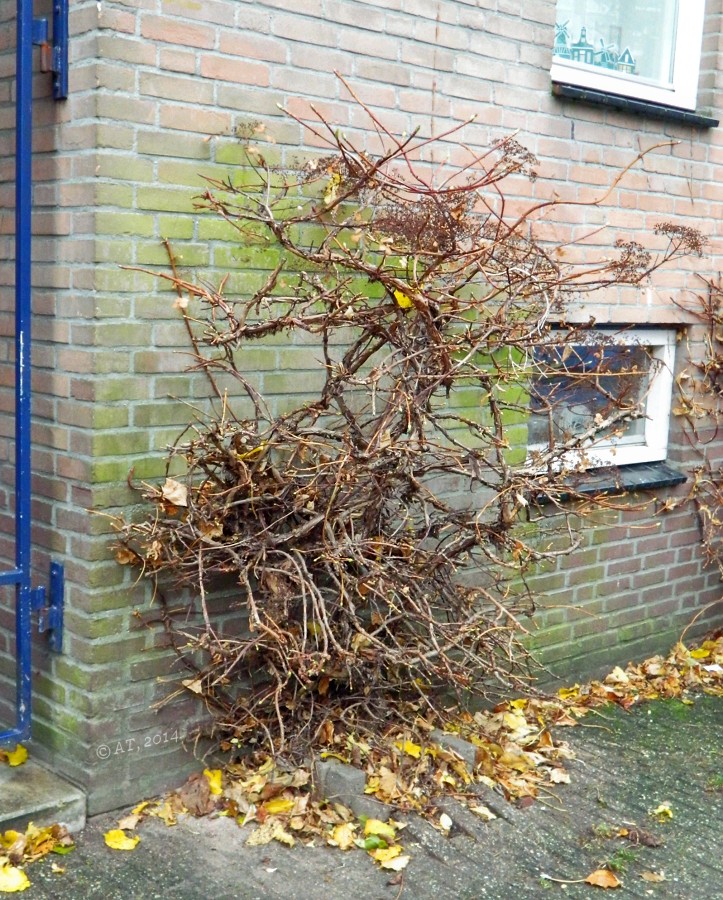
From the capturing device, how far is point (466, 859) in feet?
11.5

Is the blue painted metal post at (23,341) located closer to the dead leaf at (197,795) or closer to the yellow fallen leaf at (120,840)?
the yellow fallen leaf at (120,840)

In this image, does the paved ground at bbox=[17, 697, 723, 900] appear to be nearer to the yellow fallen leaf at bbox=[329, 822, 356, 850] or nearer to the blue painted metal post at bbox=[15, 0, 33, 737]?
the yellow fallen leaf at bbox=[329, 822, 356, 850]

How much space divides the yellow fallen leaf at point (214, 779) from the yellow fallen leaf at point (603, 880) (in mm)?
1226

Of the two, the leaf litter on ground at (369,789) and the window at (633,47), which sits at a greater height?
the window at (633,47)

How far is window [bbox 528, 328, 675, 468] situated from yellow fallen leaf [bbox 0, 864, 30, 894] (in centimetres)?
259

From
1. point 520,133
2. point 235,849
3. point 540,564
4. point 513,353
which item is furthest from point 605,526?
point 235,849

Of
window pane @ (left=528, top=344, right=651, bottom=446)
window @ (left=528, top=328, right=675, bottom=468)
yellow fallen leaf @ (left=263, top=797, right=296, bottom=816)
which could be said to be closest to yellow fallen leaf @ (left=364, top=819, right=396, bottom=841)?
yellow fallen leaf @ (left=263, top=797, right=296, bottom=816)

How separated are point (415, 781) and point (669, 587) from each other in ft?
7.69

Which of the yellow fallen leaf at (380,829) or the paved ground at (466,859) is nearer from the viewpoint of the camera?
the paved ground at (466,859)

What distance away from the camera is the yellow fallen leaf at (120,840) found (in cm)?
342

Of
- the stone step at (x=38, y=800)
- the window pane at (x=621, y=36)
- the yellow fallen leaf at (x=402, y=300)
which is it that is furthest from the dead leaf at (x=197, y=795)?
the window pane at (x=621, y=36)

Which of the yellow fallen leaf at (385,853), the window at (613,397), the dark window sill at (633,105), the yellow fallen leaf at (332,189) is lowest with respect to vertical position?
the yellow fallen leaf at (385,853)

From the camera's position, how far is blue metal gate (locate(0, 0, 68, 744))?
11.0 ft

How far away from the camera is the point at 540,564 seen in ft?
16.1
